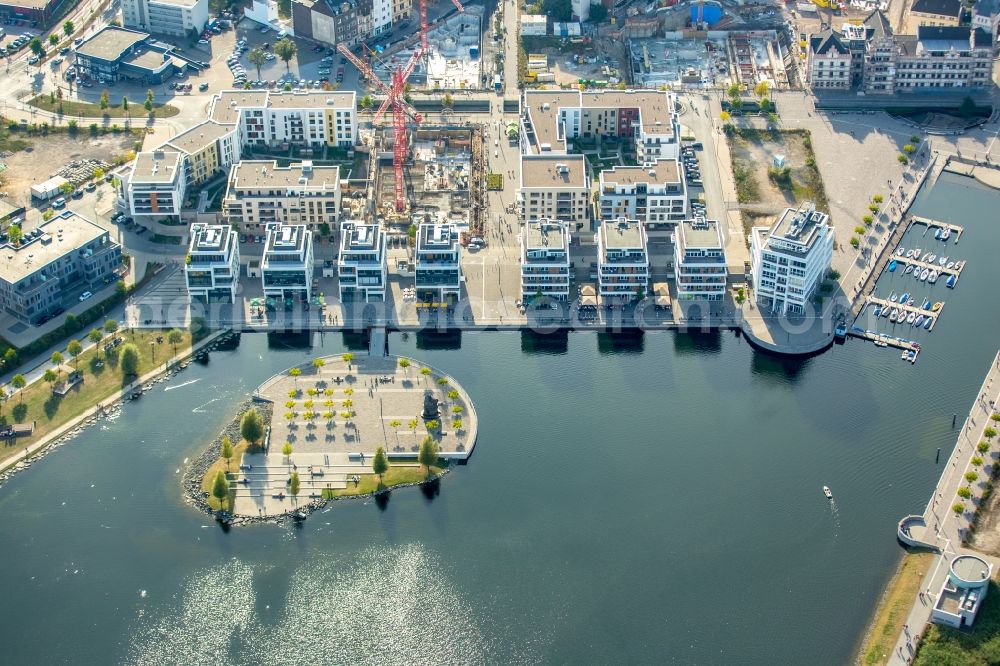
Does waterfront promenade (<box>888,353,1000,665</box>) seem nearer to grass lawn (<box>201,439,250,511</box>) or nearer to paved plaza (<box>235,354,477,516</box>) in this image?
paved plaza (<box>235,354,477,516</box>)

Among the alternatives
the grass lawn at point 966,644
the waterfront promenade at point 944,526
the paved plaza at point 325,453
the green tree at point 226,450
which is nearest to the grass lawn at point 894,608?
the waterfront promenade at point 944,526

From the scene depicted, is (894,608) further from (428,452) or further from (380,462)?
(380,462)

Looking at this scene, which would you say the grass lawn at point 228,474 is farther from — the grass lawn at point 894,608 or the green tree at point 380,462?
the grass lawn at point 894,608

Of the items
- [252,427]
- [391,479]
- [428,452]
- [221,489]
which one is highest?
[252,427]

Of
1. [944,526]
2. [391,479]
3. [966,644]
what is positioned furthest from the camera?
[391,479]

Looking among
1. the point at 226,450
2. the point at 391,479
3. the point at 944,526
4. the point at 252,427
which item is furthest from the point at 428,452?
the point at 944,526

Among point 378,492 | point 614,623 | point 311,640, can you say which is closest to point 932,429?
point 614,623
